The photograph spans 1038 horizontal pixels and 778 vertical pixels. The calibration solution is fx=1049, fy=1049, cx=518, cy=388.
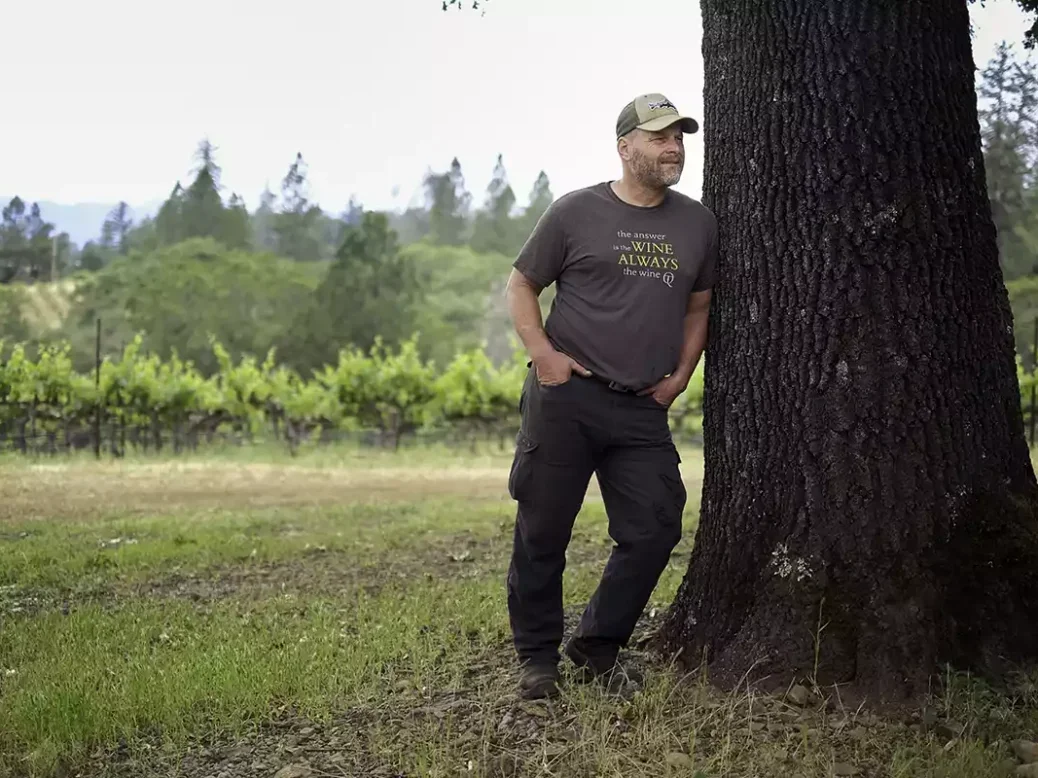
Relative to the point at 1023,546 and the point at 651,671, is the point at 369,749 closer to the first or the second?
the point at 651,671

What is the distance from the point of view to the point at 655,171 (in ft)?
9.28

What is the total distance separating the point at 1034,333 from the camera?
1497cm

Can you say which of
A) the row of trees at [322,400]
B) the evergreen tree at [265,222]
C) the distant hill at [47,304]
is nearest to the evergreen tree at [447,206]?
the evergreen tree at [265,222]

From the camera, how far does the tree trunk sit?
Result: 9.27 feet

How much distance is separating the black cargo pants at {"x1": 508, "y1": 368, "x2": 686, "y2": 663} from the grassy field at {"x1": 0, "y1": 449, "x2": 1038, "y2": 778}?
0.70 feet

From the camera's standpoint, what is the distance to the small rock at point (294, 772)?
2551 mm

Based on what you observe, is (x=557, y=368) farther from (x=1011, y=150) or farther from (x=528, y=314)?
(x=1011, y=150)

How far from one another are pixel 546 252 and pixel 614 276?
0.65 ft

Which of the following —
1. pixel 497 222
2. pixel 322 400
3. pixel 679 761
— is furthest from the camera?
pixel 497 222

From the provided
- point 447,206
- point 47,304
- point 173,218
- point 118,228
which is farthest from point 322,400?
point 447,206

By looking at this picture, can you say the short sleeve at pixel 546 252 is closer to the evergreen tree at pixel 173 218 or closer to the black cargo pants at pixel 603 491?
the black cargo pants at pixel 603 491

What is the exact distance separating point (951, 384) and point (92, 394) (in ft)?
37.4

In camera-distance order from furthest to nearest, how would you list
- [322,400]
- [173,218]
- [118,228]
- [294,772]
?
[173,218] < [118,228] < [322,400] < [294,772]

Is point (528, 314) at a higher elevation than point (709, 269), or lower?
lower
